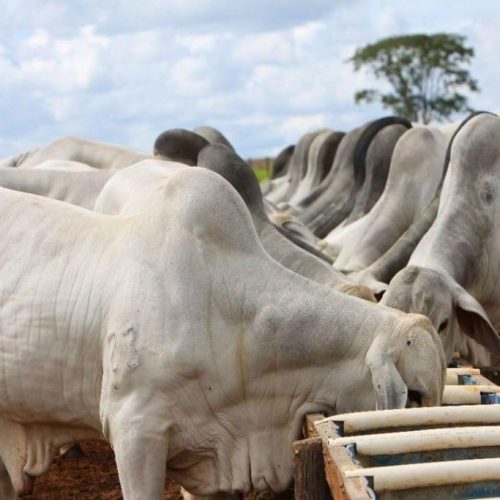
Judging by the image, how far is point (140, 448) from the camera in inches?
151

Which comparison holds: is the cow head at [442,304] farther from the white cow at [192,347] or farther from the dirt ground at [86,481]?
the dirt ground at [86,481]

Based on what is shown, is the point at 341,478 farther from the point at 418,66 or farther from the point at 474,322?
the point at 418,66

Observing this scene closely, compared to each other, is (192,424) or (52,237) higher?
(52,237)

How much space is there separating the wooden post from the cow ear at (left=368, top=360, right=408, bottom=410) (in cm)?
71

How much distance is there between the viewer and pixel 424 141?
24.7 feet

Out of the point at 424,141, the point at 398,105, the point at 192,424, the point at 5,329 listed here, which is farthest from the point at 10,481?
the point at 398,105

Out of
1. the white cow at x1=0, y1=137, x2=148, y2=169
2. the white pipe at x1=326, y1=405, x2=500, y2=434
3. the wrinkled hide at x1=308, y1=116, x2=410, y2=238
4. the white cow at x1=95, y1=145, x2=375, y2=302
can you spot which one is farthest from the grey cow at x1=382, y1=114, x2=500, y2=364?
the white cow at x1=0, y1=137, x2=148, y2=169

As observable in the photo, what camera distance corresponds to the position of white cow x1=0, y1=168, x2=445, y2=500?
3846 mm

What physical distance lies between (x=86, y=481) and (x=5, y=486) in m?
1.55

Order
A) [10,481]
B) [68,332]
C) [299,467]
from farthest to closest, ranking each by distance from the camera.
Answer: [10,481] → [68,332] → [299,467]

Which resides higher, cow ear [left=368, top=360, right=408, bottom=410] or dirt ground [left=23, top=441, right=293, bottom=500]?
cow ear [left=368, top=360, right=408, bottom=410]

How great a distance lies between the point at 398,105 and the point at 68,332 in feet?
108

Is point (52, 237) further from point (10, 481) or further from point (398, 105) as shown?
point (398, 105)

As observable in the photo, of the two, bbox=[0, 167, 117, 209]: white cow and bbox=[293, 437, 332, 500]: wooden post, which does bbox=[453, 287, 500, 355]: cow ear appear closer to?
bbox=[293, 437, 332, 500]: wooden post
